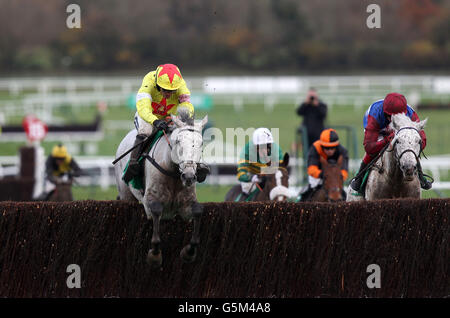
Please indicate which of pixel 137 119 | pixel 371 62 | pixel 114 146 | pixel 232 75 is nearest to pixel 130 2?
pixel 232 75

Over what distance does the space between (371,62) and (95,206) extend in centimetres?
3507

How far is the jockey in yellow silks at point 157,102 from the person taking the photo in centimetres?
700

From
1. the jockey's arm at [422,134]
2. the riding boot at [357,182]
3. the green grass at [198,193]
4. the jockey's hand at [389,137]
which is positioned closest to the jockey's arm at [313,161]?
the riding boot at [357,182]

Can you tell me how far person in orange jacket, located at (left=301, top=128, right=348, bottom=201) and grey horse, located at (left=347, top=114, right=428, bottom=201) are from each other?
1.40 metres

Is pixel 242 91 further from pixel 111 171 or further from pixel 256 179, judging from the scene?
pixel 256 179

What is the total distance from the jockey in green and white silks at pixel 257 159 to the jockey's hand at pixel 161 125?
A: 2.21m

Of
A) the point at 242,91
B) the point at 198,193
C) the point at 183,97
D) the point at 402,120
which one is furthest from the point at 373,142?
the point at 242,91

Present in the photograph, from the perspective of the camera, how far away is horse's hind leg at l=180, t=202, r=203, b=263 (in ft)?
21.9

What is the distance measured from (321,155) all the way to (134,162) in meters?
3.08

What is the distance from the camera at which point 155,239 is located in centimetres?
666

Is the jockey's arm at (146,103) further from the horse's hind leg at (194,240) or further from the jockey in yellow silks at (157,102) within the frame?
the horse's hind leg at (194,240)

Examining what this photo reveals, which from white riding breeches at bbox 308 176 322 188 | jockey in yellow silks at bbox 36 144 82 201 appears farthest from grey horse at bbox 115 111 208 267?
jockey in yellow silks at bbox 36 144 82 201

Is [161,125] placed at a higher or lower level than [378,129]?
lower
